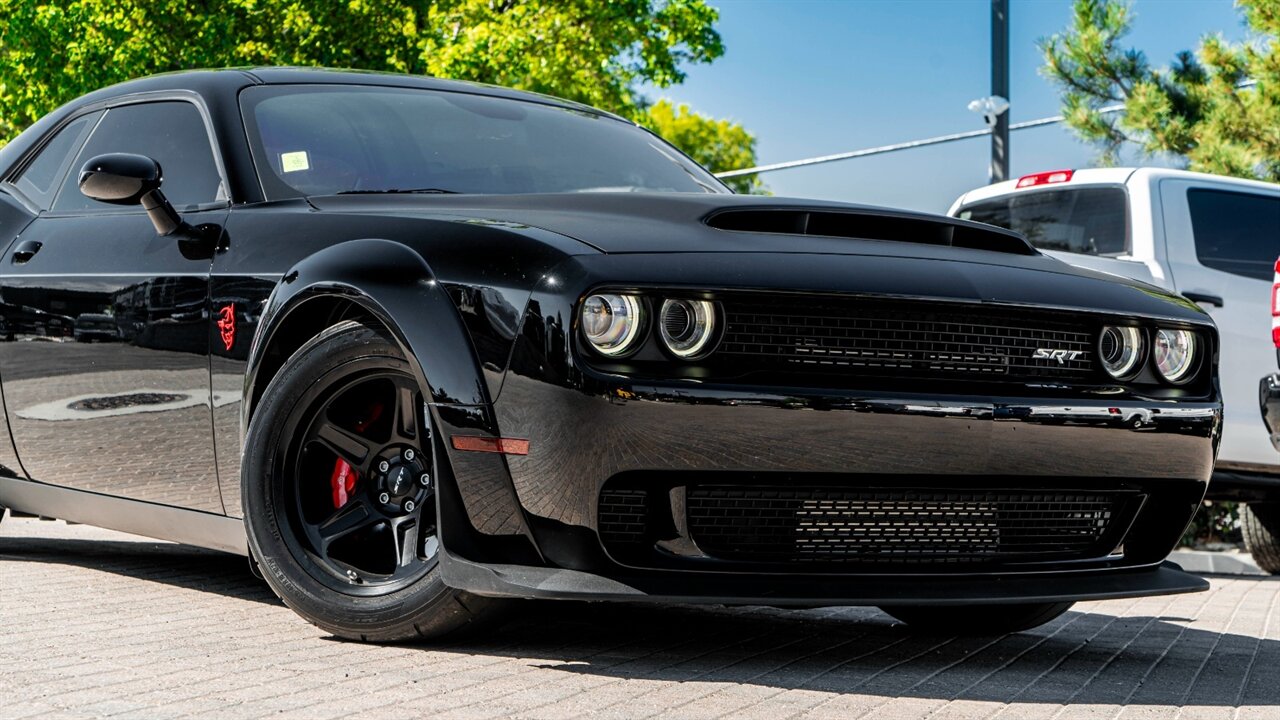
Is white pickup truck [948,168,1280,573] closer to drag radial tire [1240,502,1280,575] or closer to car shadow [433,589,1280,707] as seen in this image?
drag radial tire [1240,502,1280,575]

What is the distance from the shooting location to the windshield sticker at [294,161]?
4.55 m

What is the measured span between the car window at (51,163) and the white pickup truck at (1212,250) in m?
4.64

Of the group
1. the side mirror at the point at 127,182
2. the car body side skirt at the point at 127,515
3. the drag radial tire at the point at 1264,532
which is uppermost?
the side mirror at the point at 127,182

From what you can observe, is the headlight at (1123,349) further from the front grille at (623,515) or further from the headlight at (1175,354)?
the front grille at (623,515)

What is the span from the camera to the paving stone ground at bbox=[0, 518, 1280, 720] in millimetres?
3299

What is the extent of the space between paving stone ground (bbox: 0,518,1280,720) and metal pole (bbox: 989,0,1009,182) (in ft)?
37.3

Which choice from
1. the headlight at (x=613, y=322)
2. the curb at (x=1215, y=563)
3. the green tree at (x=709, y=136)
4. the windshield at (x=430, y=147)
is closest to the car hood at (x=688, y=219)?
the headlight at (x=613, y=322)

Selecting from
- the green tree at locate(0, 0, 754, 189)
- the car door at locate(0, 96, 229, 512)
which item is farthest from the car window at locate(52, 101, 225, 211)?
the green tree at locate(0, 0, 754, 189)

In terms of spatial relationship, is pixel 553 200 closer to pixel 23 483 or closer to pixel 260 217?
pixel 260 217

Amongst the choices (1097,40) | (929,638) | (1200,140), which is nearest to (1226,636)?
(929,638)

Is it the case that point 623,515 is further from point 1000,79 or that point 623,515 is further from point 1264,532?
point 1000,79

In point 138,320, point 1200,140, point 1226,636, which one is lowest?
point 1226,636

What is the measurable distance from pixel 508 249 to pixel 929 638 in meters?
1.89

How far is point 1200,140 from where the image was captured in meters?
15.0
